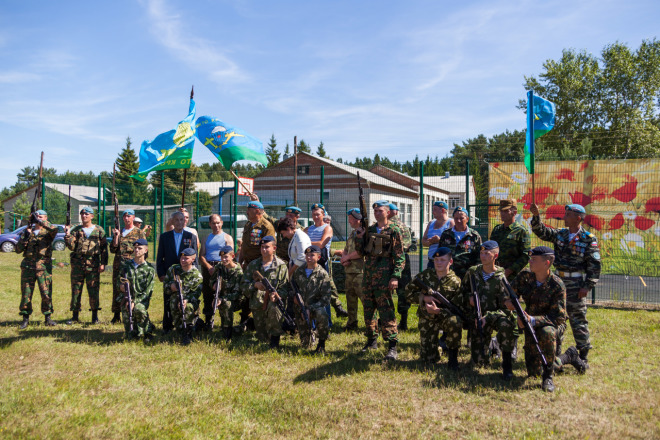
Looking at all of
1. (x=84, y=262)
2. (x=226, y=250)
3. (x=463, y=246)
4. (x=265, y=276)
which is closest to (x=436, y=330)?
(x=463, y=246)

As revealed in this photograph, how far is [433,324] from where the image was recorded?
5410 millimetres

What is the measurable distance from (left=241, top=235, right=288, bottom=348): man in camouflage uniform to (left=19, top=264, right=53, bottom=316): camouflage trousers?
351cm

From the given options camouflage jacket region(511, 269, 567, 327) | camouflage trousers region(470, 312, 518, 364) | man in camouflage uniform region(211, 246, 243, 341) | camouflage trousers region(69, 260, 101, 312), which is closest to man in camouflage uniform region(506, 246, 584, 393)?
camouflage jacket region(511, 269, 567, 327)

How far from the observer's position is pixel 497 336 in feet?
16.8

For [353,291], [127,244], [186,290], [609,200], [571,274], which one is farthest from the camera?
[609,200]

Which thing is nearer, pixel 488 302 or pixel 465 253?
pixel 488 302

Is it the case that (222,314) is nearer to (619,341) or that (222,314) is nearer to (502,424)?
(502,424)

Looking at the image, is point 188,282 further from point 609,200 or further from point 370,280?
point 609,200

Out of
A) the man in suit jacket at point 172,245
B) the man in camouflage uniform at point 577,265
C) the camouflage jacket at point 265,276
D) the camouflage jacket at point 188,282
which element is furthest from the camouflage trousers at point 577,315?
the man in suit jacket at point 172,245

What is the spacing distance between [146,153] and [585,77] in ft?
162

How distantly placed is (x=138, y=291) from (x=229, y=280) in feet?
4.54

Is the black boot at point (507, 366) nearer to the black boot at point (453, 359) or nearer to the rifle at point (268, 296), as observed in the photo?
the black boot at point (453, 359)

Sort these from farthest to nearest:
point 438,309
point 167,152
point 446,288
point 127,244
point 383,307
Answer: point 167,152 < point 127,244 < point 383,307 < point 446,288 < point 438,309

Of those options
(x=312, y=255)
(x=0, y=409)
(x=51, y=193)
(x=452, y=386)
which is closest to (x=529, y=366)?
(x=452, y=386)
